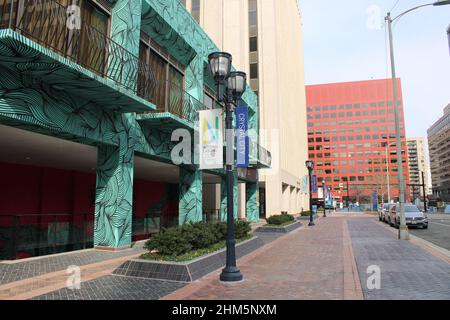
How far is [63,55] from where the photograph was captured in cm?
955

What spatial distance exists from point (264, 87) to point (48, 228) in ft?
102

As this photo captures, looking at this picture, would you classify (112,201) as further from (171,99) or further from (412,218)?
(412,218)

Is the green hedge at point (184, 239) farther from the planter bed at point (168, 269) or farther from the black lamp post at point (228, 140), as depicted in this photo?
the black lamp post at point (228, 140)

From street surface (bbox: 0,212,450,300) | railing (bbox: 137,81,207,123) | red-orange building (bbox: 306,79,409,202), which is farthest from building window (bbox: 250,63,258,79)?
red-orange building (bbox: 306,79,409,202)

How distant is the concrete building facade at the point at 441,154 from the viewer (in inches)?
5094

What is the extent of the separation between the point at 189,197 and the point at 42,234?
280 inches

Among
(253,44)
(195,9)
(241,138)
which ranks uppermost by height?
(195,9)

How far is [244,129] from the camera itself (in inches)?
656

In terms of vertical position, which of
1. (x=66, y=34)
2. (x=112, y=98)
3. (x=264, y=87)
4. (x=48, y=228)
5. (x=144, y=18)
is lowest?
(x=48, y=228)

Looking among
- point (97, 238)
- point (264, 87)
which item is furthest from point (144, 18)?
point (264, 87)

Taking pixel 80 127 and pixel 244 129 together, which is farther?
pixel 244 129

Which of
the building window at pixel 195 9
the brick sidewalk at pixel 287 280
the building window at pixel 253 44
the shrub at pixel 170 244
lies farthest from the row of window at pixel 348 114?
the shrub at pixel 170 244

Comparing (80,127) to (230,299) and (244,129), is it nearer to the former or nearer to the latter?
(230,299)

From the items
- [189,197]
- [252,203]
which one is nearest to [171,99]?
[189,197]
